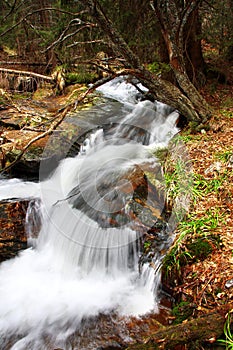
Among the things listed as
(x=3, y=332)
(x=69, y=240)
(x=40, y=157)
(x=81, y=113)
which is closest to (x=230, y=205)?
(x=69, y=240)

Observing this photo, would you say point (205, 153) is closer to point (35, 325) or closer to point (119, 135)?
point (119, 135)

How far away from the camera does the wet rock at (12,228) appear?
4602 millimetres

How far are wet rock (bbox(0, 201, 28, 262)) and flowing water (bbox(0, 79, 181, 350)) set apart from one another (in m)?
0.11

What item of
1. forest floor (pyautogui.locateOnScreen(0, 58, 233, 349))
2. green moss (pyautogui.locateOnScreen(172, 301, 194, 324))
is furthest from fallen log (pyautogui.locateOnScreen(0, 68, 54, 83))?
green moss (pyautogui.locateOnScreen(172, 301, 194, 324))

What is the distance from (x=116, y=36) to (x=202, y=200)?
3202 mm

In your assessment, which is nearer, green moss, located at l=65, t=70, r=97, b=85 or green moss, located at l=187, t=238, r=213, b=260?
green moss, located at l=187, t=238, r=213, b=260

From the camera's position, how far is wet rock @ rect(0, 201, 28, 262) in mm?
4602

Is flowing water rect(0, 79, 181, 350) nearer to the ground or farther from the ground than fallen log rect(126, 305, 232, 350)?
nearer to the ground

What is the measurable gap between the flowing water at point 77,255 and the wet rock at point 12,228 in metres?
0.11

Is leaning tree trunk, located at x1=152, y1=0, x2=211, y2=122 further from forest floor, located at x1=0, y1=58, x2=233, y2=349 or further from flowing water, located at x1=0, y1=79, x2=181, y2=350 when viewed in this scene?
flowing water, located at x1=0, y1=79, x2=181, y2=350

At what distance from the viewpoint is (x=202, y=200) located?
4.10 metres

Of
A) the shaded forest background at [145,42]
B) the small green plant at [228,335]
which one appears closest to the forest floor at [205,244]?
the small green plant at [228,335]

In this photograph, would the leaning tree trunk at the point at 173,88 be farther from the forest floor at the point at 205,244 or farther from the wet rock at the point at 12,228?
the wet rock at the point at 12,228

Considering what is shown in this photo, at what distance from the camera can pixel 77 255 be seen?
4402 millimetres
